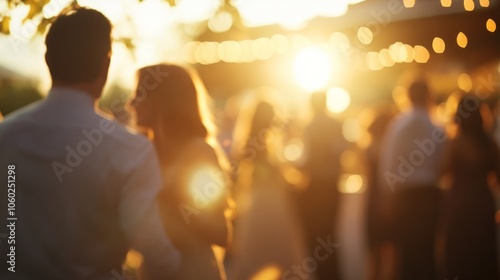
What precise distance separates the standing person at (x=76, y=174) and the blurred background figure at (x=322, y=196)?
6.69 m

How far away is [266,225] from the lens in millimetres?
8562

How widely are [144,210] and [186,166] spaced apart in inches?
41.9

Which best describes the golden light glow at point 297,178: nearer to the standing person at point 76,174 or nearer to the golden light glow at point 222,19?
the golden light glow at point 222,19

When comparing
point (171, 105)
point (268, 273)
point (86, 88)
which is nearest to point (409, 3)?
point (268, 273)

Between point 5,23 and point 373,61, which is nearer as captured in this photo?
point 5,23

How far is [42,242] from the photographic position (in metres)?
2.66

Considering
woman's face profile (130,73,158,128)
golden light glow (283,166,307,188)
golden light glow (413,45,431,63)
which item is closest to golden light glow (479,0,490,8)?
golden light glow (413,45,431,63)

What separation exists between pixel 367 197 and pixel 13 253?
7552 millimetres

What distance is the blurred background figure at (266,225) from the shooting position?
Answer: 838 cm

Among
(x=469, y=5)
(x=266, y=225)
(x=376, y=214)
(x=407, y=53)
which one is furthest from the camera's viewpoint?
(x=407, y=53)

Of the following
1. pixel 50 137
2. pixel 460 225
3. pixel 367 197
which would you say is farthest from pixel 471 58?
pixel 50 137

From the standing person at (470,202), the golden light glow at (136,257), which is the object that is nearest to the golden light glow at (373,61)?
the standing person at (470,202)

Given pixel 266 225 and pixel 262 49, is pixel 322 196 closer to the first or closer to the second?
pixel 266 225

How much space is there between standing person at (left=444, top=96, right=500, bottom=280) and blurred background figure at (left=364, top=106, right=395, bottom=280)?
47.5 inches
